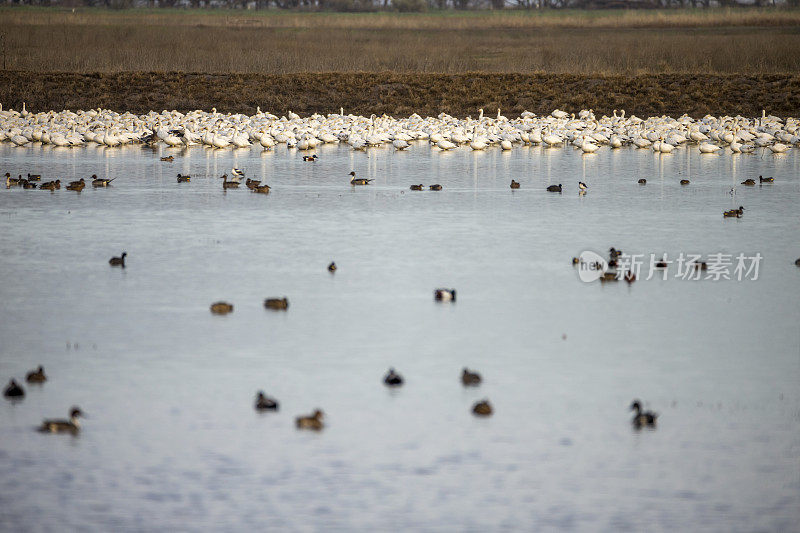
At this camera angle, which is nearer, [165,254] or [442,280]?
[442,280]

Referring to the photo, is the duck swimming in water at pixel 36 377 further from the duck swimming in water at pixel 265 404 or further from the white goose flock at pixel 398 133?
the white goose flock at pixel 398 133

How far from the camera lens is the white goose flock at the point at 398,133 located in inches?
971

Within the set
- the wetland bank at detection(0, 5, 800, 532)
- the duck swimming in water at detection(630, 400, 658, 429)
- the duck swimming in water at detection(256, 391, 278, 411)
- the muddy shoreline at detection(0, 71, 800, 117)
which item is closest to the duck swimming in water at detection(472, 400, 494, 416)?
the wetland bank at detection(0, 5, 800, 532)

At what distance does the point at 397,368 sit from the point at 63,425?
227 centimetres

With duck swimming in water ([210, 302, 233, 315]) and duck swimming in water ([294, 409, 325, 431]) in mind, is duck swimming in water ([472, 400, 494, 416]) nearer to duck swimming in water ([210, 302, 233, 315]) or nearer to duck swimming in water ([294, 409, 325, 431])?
duck swimming in water ([294, 409, 325, 431])

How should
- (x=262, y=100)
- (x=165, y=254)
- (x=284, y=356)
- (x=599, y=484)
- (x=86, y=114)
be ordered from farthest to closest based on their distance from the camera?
(x=262, y=100), (x=86, y=114), (x=165, y=254), (x=284, y=356), (x=599, y=484)

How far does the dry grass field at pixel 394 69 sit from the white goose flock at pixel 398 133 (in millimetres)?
5338

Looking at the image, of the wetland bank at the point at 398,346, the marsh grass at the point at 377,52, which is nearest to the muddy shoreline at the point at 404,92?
the marsh grass at the point at 377,52

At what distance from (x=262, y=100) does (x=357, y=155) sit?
12700mm

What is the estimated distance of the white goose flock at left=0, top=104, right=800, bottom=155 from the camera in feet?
80.9

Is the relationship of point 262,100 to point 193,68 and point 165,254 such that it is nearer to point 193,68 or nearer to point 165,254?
point 193,68

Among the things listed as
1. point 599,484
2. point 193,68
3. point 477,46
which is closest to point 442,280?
point 599,484

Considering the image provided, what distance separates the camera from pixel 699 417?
679 cm

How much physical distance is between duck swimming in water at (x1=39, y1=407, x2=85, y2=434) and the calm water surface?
0.09 m
